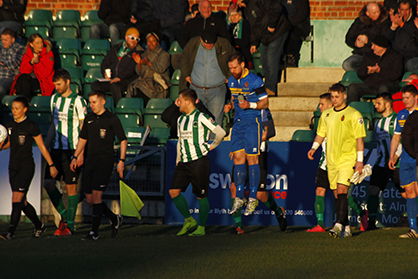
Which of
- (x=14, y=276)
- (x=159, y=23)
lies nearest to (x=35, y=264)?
(x=14, y=276)

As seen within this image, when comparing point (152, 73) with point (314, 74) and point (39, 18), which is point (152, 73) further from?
point (39, 18)

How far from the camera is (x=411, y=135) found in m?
12.5

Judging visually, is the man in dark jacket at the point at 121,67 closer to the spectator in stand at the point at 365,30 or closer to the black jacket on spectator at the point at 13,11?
the black jacket on spectator at the point at 13,11

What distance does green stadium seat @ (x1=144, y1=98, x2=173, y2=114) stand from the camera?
1623cm

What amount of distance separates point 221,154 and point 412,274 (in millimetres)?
5404

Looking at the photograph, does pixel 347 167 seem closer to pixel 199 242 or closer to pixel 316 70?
pixel 199 242

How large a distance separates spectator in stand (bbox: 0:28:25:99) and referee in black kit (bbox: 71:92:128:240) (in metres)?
5.49

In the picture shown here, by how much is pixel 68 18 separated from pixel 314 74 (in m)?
4.74

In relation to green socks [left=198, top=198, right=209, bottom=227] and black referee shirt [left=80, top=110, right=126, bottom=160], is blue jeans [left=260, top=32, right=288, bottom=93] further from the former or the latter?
black referee shirt [left=80, top=110, right=126, bottom=160]

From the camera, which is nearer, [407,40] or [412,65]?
[412,65]

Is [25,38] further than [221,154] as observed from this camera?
Yes

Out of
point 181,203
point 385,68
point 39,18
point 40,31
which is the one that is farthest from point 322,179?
point 39,18

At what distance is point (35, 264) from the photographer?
9.94 meters

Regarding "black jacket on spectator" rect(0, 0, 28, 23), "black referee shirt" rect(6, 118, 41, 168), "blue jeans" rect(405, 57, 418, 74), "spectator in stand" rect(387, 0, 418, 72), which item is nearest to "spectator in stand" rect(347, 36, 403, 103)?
"blue jeans" rect(405, 57, 418, 74)
